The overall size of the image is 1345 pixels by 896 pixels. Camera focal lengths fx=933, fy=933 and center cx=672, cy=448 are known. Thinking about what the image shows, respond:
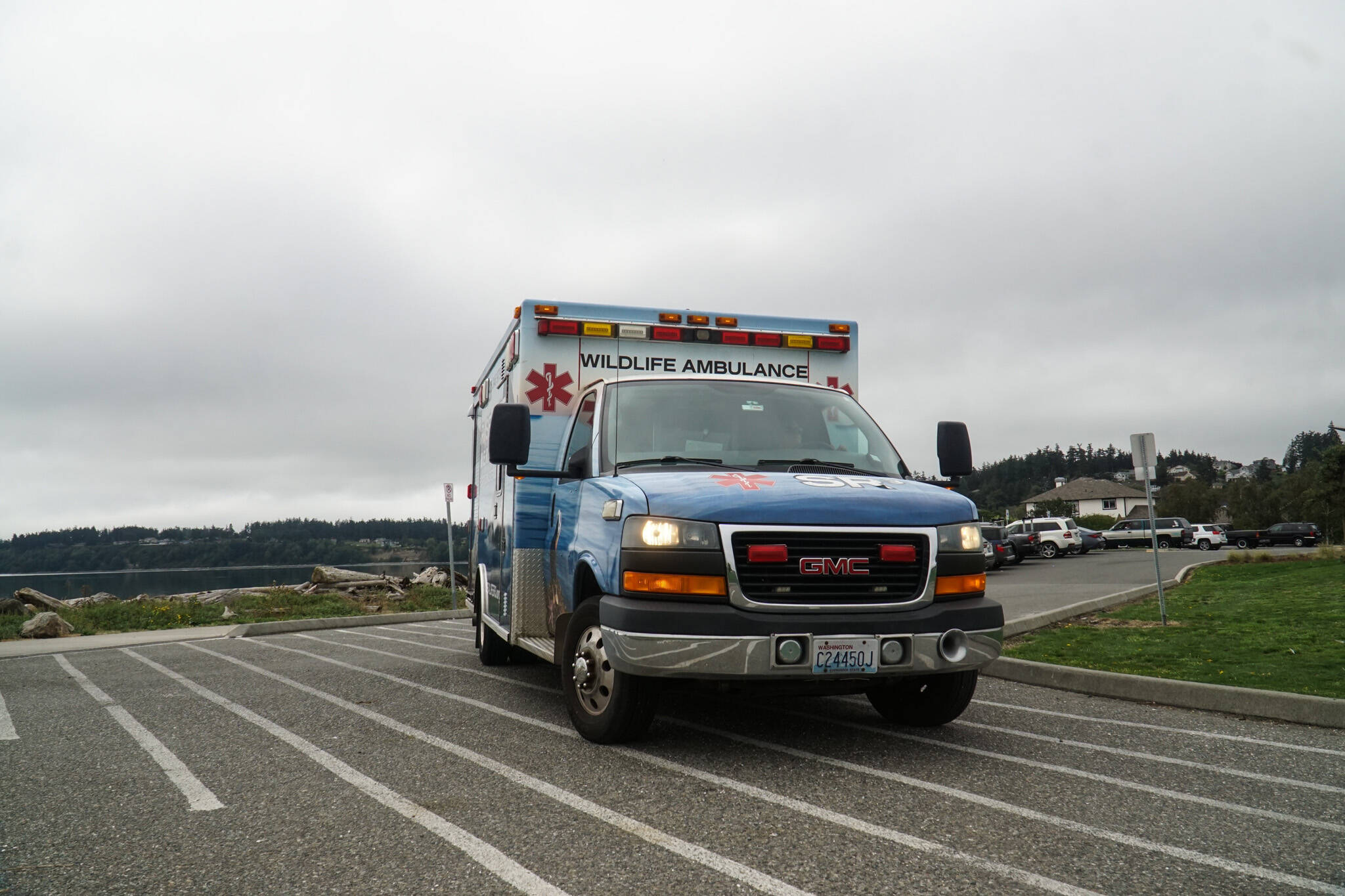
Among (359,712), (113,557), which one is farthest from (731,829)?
(113,557)

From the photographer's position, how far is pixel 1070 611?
1277cm

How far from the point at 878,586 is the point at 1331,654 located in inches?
226

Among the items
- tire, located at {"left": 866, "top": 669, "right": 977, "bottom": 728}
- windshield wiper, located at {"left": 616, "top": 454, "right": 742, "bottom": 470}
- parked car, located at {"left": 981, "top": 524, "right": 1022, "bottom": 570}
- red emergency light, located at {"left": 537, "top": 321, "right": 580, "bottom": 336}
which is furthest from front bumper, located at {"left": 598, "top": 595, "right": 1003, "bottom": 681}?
parked car, located at {"left": 981, "top": 524, "right": 1022, "bottom": 570}

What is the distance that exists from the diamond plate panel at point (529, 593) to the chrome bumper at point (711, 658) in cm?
220

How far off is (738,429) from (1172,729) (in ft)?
10.9

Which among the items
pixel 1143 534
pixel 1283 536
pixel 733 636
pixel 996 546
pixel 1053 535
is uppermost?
pixel 733 636

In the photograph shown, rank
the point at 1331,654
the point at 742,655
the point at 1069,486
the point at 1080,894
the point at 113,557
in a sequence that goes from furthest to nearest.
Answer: the point at 1069,486 → the point at 113,557 → the point at 1331,654 → the point at 742,655 → the point at 1080,894

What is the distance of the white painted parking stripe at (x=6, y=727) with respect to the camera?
243 inches

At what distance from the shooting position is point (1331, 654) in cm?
805

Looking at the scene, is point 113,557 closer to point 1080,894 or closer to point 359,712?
point 359,712

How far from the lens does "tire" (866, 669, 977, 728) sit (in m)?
5.48

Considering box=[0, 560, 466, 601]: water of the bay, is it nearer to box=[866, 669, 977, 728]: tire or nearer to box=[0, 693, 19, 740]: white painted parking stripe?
box=[0, 693, 19, 740]: white painted parking stripe

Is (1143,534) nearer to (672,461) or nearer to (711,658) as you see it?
(672,461)

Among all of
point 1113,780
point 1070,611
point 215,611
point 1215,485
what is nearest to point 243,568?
point 215,611
